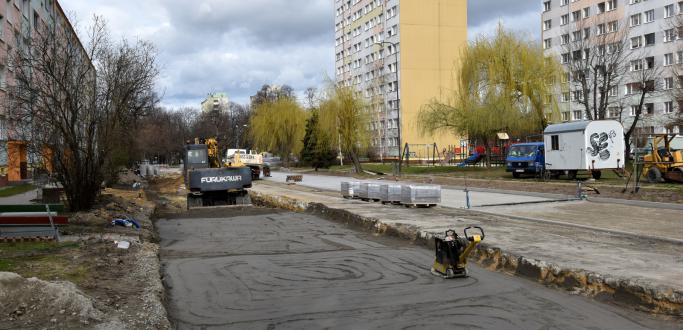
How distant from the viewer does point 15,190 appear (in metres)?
25.5

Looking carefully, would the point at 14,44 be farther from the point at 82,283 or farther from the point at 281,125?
the point at 281,125

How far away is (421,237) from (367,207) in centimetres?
703

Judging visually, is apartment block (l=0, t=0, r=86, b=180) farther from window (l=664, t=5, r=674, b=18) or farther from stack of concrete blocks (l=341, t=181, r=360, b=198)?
window (l=664, t=5, r=674, b=18)

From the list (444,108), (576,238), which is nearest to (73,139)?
(576,238)

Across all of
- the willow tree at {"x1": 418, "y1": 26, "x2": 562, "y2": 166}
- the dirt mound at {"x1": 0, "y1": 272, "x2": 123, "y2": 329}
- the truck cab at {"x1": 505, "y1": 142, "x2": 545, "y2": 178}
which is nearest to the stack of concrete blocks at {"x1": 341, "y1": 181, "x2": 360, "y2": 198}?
the truck cab at {"x1": 505, "y1": 142, "x2": 545, "y2": 178}

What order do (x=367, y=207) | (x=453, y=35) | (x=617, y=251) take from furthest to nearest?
1. (x=453, y=35)
2. (x=367, y=207)
3. (x=617, y=251)

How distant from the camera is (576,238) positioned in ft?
38.6

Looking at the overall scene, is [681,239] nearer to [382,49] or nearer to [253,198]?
[253,198]

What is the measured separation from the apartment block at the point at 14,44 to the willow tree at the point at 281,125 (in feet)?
107

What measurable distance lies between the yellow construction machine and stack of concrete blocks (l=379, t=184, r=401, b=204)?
11046 mm

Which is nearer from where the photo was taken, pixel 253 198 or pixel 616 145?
pixel 616 145

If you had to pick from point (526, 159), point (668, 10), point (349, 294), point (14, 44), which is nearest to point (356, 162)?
point (526, 159)

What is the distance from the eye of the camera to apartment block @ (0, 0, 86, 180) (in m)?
16.9

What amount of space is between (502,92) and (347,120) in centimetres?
1425
